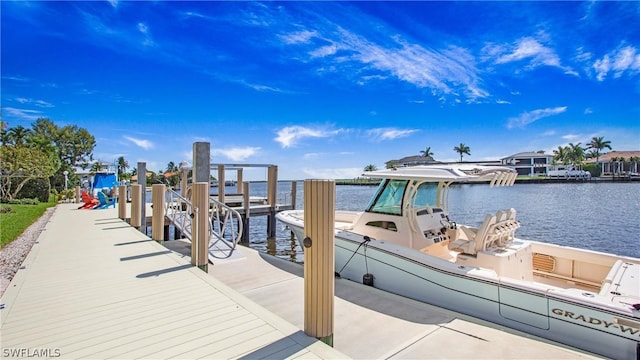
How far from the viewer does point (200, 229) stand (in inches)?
220

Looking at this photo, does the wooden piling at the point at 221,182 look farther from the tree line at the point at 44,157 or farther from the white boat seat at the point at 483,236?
the white boat seat at the point at 483,236

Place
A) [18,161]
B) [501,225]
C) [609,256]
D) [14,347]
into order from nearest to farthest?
[14,347]
[609,256]
[501,225]
[18,161]

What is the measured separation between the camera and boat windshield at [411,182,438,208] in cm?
619

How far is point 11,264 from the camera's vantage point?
6441 millimetres

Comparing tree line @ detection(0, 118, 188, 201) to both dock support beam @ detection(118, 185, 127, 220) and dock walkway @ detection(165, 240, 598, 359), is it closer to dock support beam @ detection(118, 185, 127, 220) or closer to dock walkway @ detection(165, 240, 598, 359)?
dock support beam @ detection(118, 185, 127, 220)

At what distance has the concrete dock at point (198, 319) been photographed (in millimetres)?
2859

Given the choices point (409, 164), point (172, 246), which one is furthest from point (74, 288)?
point (409, 164)

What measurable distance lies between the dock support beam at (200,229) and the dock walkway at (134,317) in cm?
22

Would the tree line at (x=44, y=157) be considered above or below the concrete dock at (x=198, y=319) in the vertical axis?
above

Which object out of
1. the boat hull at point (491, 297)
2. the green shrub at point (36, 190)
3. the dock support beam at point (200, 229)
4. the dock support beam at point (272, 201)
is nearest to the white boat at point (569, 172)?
the dock support beam at point (272, 201)

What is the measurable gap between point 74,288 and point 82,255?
2220 mm

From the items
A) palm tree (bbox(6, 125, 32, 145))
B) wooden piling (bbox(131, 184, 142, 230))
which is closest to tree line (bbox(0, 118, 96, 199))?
palm tree (bbox(6, 125, 32, 145))

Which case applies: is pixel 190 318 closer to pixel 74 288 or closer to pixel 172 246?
pixel 74 288

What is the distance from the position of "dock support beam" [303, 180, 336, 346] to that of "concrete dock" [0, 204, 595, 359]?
0.61 ft
